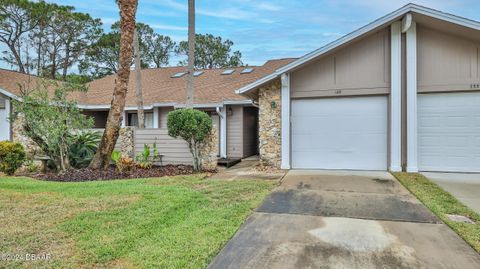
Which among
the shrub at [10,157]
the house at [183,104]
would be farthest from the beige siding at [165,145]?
the shrub at [10,157]

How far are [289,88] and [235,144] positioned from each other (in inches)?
162

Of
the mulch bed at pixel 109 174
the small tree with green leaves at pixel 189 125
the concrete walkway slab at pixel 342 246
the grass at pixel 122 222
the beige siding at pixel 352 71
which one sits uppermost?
the beige siding at pixel 352 71

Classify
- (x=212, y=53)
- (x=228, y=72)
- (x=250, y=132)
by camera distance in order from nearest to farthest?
(x=250, y=132), (x=228, y=72), (x=212, y=53)

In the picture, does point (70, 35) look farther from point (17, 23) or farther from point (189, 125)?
point (189, 125)

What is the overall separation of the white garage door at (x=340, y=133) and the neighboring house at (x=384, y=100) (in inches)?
1.1

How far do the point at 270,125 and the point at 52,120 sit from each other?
21.3ft

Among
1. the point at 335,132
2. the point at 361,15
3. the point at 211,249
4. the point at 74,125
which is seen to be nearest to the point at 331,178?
the point at 335,132

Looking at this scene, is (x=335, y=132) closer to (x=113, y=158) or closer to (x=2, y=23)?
(x=113, y=158)

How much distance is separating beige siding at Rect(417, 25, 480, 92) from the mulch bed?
291 inches

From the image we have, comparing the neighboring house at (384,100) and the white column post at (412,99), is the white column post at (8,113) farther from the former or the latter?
the white column post at (412,99)

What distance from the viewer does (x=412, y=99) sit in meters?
8.75

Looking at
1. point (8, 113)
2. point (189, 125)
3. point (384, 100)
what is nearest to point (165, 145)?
point (189, 125)

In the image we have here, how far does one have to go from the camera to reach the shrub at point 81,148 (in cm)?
1001

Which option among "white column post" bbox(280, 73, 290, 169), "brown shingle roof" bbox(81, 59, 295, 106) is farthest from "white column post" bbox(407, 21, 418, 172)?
"brown shingle roof" bbox(81, 59, 295, 106)
